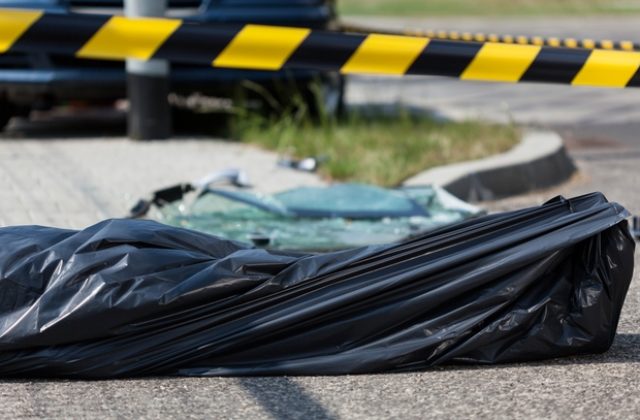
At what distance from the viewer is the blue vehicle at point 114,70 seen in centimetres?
866

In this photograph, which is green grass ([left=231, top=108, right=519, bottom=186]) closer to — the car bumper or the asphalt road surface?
the car bumper

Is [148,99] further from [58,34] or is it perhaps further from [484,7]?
[484,7]

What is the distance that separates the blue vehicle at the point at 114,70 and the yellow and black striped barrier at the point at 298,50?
146 inches

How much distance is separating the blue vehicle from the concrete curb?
5.89 feet

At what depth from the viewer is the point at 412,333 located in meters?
4.09

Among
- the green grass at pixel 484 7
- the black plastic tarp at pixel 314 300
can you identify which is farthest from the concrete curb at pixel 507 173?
the green grass at pixel 484 7

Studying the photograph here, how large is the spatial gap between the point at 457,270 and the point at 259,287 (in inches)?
24.0

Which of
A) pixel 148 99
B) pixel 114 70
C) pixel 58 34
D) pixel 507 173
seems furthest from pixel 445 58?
pixel 114 70

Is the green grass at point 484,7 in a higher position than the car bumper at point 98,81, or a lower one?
lower

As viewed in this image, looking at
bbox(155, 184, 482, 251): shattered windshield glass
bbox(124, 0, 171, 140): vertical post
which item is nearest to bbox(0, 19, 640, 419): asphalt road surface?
bbox(155, 184, 482, 251): shattered windshield glass

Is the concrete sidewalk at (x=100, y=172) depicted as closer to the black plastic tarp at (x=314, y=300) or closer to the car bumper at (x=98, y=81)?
the car bumper at (x=98, y=81)

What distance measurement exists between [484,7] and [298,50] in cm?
2637

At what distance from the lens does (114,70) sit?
881 cm

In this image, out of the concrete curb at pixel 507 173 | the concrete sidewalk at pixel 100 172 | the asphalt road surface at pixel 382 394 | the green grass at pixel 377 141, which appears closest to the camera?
the asphalt road surface at pixel 382 394
